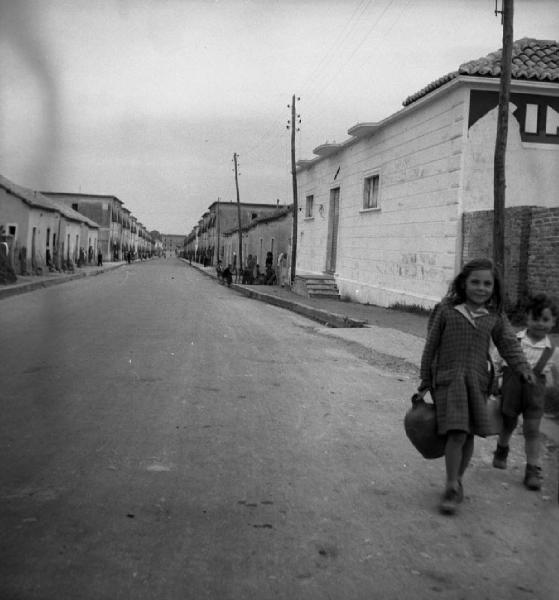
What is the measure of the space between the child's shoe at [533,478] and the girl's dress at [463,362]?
0.70 metres

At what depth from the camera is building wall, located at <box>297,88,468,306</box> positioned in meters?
15.1

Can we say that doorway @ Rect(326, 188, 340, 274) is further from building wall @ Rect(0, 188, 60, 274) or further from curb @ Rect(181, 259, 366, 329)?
building wall @ Rect(0, 188, 60, 274)

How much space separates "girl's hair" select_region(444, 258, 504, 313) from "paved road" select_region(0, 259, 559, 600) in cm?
117

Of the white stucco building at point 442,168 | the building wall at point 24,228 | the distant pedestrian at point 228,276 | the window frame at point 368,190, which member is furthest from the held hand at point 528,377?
the distant pedestrian at point 228,276

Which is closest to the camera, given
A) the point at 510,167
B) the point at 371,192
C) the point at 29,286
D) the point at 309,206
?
the point at 510,167

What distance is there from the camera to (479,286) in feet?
12.6

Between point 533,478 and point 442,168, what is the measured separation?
12.2 metres

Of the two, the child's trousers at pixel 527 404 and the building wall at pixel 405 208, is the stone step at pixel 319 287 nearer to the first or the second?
the building wall at pixel 405 208

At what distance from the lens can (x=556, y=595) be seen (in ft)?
9.37


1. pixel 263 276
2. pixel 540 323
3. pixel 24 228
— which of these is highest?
pixel 24 228

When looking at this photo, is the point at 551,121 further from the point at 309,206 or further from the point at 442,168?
the point at 309,206

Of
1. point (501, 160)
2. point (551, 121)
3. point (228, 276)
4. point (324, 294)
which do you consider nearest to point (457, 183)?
point (551, 121)

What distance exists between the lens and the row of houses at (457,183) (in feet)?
42.0

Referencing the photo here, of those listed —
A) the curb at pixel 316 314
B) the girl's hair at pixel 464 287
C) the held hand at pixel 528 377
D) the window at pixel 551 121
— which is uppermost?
the window at pixel 551 121
